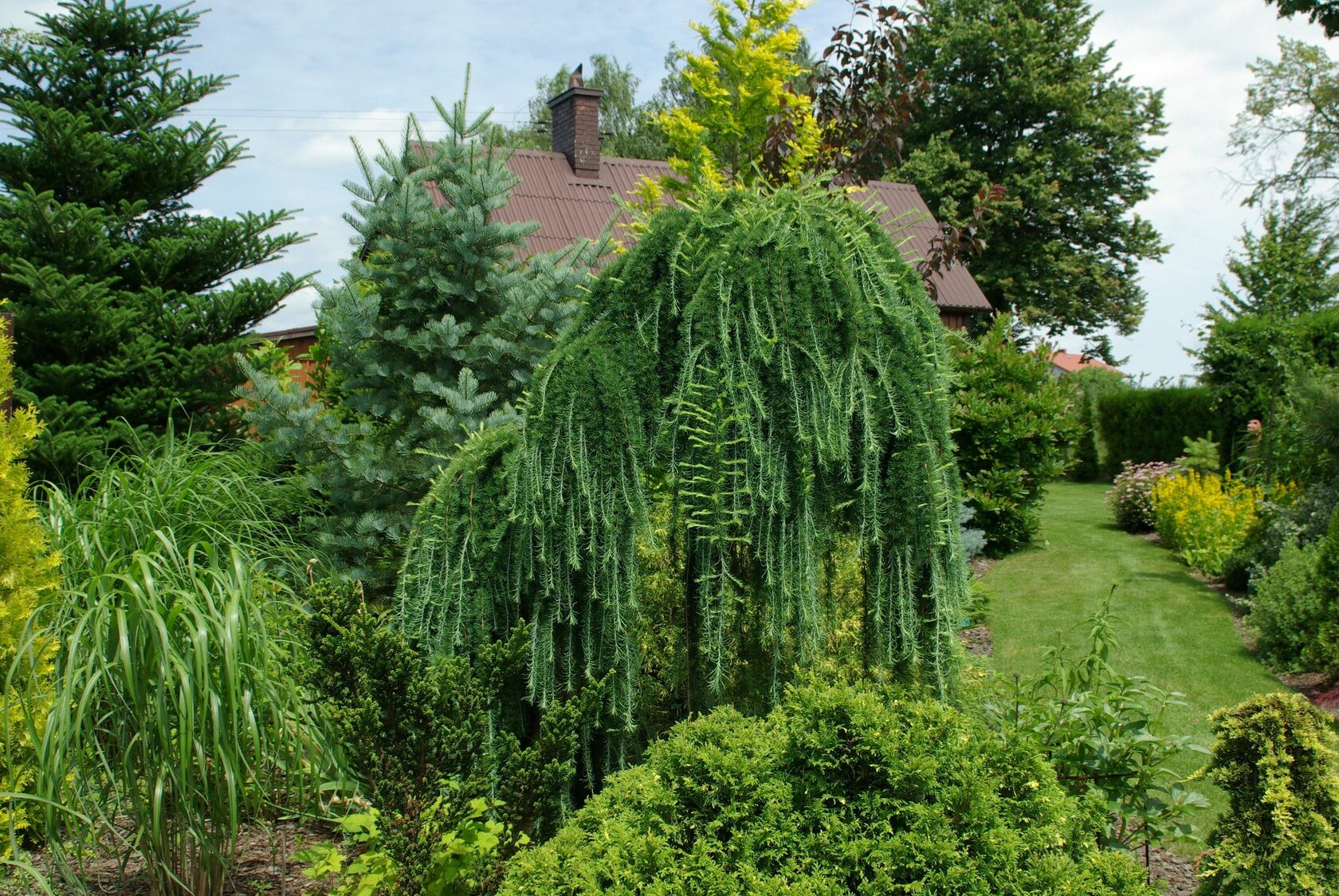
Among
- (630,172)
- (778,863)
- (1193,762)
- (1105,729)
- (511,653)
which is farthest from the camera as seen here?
(630,172)

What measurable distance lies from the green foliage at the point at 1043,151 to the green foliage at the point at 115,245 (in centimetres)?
2138

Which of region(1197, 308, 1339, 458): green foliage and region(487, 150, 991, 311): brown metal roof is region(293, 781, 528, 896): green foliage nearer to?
region(1197, 308, 1339, 458): green foliage

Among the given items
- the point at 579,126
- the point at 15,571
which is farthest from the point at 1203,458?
the point at 15,571

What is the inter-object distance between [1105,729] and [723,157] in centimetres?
609

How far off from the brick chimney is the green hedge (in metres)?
11.2

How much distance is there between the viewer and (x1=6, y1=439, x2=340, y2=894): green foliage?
120 inches

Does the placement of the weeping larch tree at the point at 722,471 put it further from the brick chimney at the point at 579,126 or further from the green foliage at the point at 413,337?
the brick chimney at the point at 579,126

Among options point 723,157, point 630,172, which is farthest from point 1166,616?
point 630,172

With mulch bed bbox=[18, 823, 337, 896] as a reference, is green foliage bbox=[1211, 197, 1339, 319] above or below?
above

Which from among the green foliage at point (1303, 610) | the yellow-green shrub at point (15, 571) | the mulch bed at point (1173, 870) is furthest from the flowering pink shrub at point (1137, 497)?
the yellow-green shrub at point (15, 571)

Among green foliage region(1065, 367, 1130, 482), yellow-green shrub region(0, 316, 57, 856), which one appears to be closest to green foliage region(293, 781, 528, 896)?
yellow-green shrub region(0, 316, 57, 856)

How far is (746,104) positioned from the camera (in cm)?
750

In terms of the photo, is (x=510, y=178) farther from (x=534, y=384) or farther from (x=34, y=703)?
(x=34, y=703)

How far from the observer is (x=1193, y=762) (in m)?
5.39
